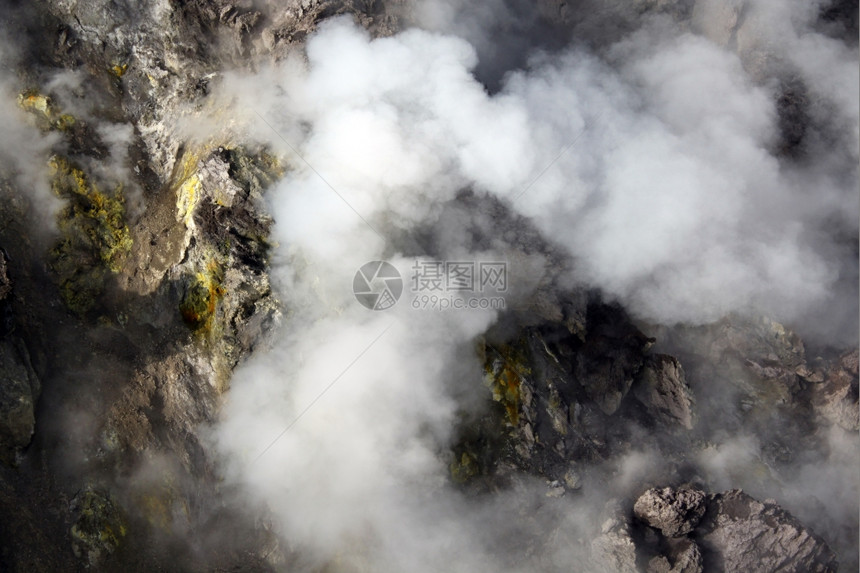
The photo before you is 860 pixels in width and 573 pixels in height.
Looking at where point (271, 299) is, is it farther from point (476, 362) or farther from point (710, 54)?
point (710, 54)

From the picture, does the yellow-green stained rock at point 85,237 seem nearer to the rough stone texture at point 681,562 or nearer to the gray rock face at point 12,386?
the gray rock face at point 12,386

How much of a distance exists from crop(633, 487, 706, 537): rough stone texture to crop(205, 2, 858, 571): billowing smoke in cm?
60

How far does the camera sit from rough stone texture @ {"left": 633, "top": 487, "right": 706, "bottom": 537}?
987cm

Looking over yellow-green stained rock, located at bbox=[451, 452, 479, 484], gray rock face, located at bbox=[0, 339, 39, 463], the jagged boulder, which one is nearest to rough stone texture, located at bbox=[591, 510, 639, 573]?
yellow-green stained rock, located at bbox=[451, 452, 479, 484]

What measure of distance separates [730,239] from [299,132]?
7.64 m

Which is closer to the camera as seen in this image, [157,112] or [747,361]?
[157,112]

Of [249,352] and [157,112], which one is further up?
[157,112]

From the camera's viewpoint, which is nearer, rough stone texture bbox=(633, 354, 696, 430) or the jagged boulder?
rough stone texture bbox=(633, 354, 696, 430)

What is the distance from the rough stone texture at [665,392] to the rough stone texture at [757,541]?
1569 mm

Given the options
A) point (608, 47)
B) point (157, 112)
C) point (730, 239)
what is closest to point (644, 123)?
point (608, 47)

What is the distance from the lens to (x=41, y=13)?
1039cm

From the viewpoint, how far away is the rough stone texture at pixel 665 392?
37.0ft

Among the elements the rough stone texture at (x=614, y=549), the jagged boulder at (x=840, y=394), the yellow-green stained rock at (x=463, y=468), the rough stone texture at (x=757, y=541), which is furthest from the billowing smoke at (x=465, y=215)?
the rough stone texture at (x=757, y=541)

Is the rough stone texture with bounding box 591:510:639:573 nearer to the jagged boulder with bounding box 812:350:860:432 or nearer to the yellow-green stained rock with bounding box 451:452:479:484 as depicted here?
the yellow-green stained rock with bounding box 451:452:479:484
